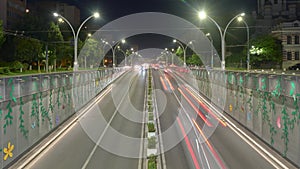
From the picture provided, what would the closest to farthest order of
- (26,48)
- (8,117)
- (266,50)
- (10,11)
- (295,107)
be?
(8,117)
(295,107)
(26,48)
(266,50)
(10,11)

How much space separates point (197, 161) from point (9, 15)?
3738 inches

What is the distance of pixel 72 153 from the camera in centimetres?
1730

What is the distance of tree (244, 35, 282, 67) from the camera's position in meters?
72.8

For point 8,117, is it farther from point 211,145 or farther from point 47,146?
point 211,145

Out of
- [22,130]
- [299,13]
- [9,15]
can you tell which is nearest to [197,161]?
[22,130]

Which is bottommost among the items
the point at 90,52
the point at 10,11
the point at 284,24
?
the point at 90,52

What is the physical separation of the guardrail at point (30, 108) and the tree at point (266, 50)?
5560cm

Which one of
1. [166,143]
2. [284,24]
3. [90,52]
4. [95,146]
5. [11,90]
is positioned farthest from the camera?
[90,52]

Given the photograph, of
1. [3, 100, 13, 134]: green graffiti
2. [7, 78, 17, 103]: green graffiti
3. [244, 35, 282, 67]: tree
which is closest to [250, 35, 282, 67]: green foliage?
[244, 35, 282, 67]: tree

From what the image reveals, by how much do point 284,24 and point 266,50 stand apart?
13994 millimetres

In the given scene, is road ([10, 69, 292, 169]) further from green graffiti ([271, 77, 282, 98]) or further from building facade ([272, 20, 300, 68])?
building facade ([272, 20, 300, 68])

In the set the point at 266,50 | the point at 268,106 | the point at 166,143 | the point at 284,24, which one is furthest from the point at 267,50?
the point at 166,143

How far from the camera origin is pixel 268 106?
18484 mm

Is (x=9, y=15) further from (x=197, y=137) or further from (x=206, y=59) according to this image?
(x=197, y=137)
